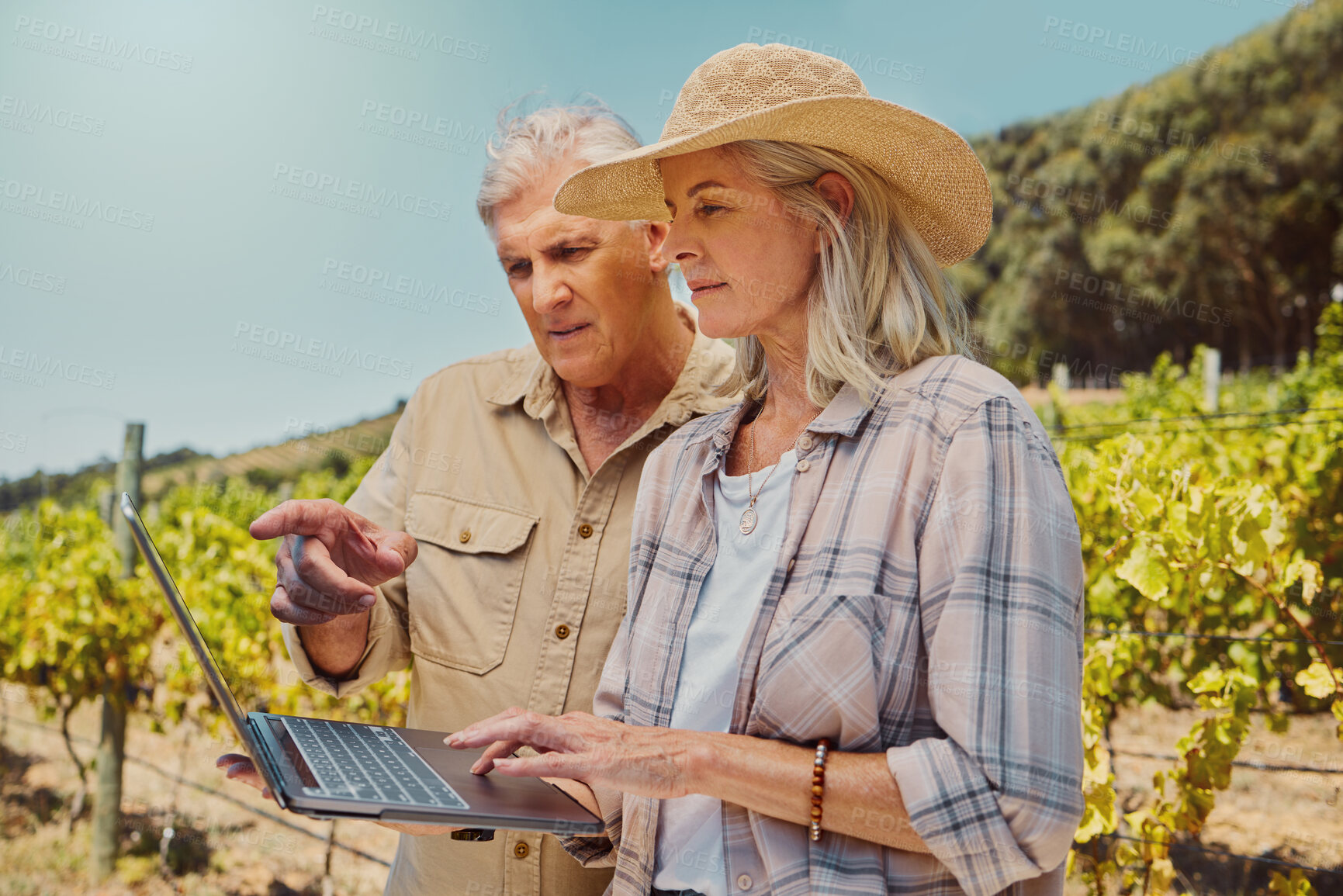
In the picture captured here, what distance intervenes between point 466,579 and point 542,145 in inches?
38.7

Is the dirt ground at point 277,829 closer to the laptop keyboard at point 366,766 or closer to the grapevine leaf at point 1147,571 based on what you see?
the grapevine leaf at point 1147,571

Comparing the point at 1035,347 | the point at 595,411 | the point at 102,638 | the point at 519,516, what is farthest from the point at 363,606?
the point at 1035,347

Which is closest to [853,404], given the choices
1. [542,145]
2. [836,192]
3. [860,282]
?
[860,282]

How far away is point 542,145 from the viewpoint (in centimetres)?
221

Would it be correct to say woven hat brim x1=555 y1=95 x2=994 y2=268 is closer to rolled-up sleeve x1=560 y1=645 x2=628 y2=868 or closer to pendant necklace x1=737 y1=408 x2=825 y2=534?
pendant necklace x1=737 y1=408 x2=825 y2=534

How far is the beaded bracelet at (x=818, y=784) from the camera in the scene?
4.02 ft

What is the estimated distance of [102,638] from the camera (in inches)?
203

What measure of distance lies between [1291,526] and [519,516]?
8.96 ft

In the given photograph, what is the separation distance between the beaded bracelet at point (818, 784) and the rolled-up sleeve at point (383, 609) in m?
1.01

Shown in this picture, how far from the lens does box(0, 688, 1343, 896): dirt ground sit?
4.18 metres

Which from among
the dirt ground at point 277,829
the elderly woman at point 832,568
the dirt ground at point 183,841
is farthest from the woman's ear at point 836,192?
the dirt ground at point 183,841

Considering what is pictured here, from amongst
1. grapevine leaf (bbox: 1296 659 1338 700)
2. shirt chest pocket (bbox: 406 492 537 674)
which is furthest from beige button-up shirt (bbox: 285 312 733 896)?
grapevine leaf (bbox: 1296 659 1338 700)

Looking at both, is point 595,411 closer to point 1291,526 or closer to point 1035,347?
point 1291,526

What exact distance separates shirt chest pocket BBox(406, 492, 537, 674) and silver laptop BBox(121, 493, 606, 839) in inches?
17.7
